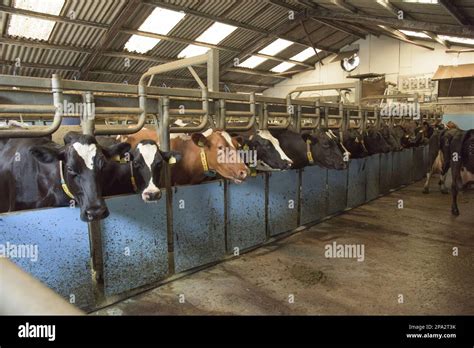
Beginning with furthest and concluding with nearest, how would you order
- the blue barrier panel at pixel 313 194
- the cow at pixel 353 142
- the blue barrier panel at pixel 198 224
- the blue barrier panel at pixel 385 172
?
the blue barrier panel at pixel 385 172 → the cow at pixel 353 142 → the blue barrier panel at pixel 313 194 → the blue barrier panel at pixel 198 224

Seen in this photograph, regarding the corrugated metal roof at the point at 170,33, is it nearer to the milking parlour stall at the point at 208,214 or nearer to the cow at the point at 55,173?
the milking parlour stall at the point at 208,214

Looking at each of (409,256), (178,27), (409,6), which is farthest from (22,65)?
(409,256)

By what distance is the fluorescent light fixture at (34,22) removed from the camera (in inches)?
301

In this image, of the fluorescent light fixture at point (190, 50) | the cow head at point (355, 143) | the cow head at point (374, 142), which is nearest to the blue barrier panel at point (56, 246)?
the cow head at point (355, 143)

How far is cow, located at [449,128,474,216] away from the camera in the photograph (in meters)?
6.36

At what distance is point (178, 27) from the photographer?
33.6 ft

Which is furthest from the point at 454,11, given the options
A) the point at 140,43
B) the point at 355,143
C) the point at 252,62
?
the point at 252,62

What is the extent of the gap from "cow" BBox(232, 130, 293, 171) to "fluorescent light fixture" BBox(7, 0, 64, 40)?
235 inches

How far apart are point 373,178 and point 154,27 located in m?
7.07

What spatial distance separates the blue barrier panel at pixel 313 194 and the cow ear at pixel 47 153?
12.3 ft

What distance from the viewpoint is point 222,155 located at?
4078 millimetres

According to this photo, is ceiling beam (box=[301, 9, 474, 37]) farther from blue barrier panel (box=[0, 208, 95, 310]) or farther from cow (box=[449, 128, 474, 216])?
blue barrier panel (box=[0, 208, 95, 310])

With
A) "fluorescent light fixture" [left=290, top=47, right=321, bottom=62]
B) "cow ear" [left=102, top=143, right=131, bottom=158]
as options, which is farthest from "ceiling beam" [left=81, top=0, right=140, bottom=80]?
"fluorescent light fixture" [left=290, top=47, right=321, bottom=62]
